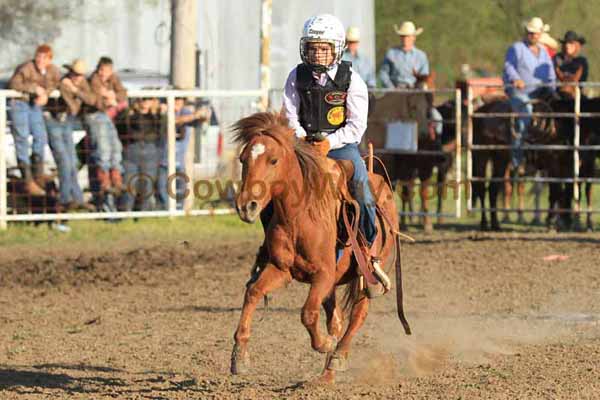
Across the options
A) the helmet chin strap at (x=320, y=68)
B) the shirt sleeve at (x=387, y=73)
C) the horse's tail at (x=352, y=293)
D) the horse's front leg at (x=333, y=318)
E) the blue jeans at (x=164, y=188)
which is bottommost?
the horse's front leg at (x=333, y=318)

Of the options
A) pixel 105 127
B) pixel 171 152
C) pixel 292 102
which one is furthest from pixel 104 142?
pixel 292 102

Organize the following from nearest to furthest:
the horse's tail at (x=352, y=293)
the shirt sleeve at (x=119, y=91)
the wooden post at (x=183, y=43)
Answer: the horse's tail at (x=352, y=293)
the shirt sleeve at (x=119, y=91)
the wooden post at (x=183, y=43)

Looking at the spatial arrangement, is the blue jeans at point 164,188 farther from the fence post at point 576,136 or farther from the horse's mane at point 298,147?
the horse's mane at point 298,147

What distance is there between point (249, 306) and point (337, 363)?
0.76 meters

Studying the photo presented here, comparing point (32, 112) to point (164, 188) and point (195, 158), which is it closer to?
point (164, 188)

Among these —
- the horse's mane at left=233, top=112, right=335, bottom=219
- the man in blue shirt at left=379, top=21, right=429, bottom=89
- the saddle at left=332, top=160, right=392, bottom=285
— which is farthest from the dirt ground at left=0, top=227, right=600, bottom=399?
the man in blue shirt at left=379, top=21, right=429, bottom=89

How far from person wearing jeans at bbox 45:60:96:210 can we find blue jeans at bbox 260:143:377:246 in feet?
24.7

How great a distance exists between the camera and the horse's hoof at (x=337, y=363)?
7125 mm

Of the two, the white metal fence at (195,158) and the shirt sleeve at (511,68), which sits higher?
the shirt sleeve at (511,68)

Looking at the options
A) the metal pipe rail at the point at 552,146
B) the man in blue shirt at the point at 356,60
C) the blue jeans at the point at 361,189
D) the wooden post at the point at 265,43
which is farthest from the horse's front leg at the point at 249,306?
the wooden post at the point at 265,43

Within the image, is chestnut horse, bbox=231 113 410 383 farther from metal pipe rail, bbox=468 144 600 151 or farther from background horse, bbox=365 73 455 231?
background horse, bbox=365 73 455 231

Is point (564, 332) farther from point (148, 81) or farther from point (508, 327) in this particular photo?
point (148, 81)

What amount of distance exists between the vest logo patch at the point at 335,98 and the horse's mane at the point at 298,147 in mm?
520

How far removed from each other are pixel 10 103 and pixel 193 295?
4.56 m
